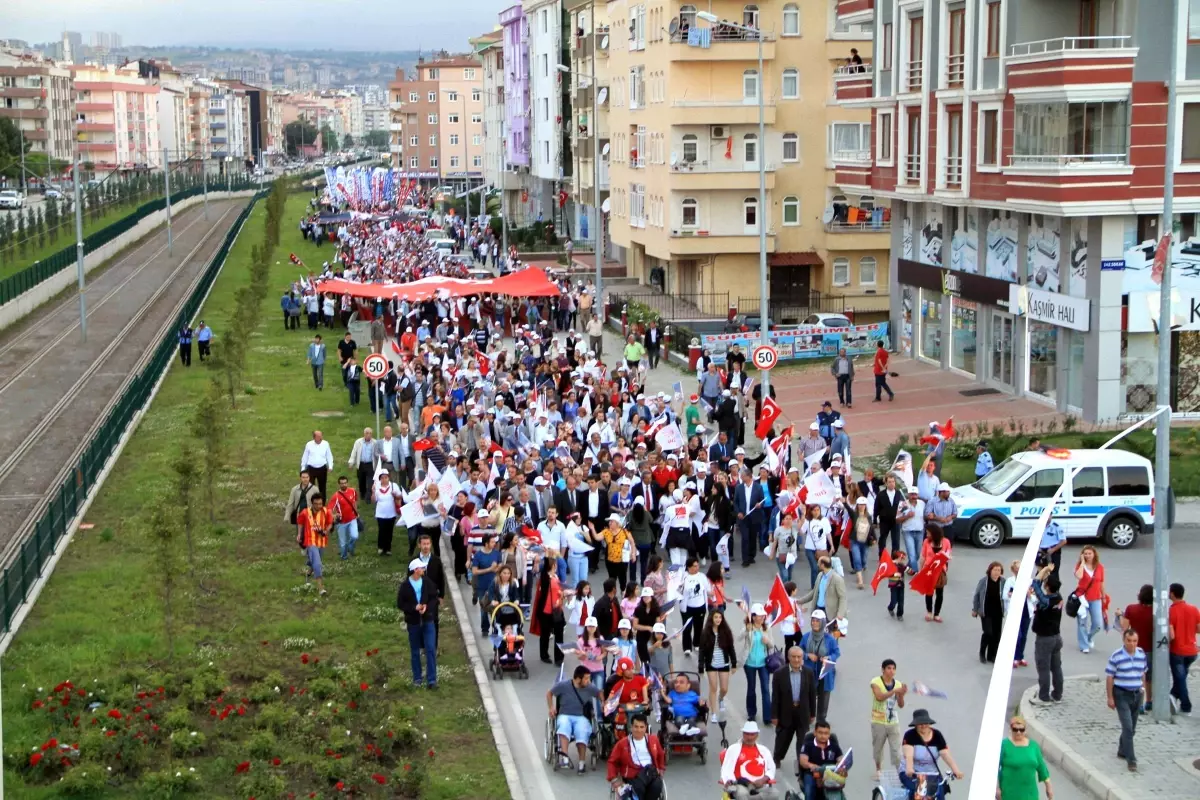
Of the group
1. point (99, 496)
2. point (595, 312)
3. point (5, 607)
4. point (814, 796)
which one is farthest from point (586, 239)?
point (814, 796)

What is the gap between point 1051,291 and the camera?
3619 cm

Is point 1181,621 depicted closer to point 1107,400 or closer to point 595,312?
point 1107,400

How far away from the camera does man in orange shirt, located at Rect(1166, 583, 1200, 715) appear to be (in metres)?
16.8

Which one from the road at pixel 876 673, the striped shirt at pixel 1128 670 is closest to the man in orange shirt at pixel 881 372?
the road at pixel 876 673

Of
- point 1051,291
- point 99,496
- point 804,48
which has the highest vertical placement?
point 804,48

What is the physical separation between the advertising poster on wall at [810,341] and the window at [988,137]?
8.29 m

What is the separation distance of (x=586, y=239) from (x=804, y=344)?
46369 millimetres

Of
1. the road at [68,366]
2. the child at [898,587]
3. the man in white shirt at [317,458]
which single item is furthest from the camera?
the road at [68,366]

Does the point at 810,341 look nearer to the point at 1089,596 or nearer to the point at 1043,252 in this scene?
the point at 1043,252

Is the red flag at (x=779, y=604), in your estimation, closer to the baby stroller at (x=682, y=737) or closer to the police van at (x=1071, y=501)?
the baby stroller at (x=682, y=737)

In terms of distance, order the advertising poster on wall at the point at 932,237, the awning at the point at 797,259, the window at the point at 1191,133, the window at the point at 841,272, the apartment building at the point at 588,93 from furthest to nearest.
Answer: the apartment building at the point at 588,93
the window at the point at 841,272
the awning at the point at 797,259
the advertising poster on wall at the point at 932,237
the window at the point at 1191,133

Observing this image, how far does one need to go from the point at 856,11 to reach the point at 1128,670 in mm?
34062

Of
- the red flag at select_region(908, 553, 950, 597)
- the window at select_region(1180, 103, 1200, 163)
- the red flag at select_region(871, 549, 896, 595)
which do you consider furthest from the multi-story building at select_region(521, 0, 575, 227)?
the red flag at select_region(908, 553, 950, 597)

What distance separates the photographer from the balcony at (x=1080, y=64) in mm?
33938
